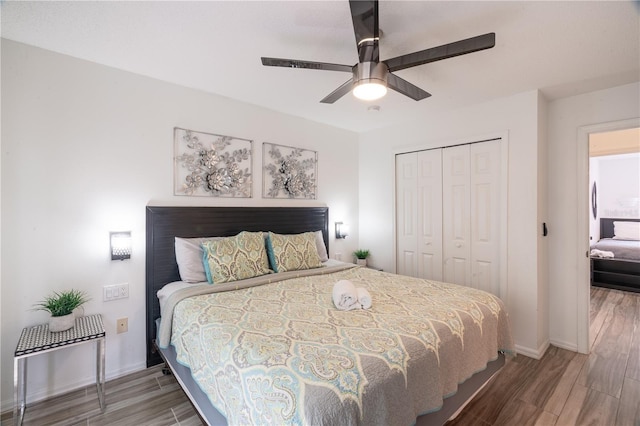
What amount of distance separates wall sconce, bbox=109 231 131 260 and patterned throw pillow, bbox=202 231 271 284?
22.8 inches

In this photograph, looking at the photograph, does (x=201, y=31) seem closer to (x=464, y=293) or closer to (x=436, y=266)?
(x=464, y=293)

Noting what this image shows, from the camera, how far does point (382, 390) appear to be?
115 centimetres

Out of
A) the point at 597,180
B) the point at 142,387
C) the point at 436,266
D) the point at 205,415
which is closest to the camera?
the point at 205,415

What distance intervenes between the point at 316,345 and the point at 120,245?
1.93m

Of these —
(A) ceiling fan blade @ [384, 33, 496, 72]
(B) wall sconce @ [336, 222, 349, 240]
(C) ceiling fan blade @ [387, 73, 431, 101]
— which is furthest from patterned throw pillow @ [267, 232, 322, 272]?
(A) ceiling fan blade @ [384, 33, 496, 72]

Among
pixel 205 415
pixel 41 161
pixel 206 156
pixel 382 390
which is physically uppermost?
pixel 206 156

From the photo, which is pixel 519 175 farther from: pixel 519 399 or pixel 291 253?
pixel 291 253

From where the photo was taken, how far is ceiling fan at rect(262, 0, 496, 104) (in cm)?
144

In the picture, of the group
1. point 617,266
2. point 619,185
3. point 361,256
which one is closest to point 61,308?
point 361,256

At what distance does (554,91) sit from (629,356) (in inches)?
A: 101

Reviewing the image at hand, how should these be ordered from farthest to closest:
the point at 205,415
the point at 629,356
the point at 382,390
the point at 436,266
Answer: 1. the point at 436,266
2. the point at 629,356
3. the point at 205,415
4. the point at 382,390

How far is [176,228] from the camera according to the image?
2643 millimetres

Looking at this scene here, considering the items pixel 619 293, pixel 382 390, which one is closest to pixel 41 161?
pixel 382 390

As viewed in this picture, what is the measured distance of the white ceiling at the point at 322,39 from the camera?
1.68 metres
